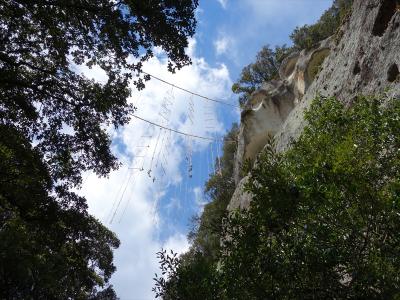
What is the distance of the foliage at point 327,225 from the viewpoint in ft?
14.8

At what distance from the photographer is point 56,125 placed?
1073cm

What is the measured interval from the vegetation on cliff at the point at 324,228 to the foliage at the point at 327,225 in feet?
0.04

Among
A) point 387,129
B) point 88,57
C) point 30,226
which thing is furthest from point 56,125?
point 387,129

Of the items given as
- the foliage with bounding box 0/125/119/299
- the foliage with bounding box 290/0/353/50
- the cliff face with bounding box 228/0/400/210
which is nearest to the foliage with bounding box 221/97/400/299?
the cliff face with bounding box 228/0/400/210

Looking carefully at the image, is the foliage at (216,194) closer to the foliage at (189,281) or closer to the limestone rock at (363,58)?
the limestone rock at (363,58)

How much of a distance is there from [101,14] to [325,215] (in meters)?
Result: 6.71

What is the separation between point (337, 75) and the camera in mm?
14234

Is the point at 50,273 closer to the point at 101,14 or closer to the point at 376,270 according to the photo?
the point at 101,14

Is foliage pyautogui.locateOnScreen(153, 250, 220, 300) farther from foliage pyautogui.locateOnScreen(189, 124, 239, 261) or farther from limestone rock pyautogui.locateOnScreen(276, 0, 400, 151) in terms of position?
foliage pyautogui.locateOnScreen(189, 124, 239, 261)

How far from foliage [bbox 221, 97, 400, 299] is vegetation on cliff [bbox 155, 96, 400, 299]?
0.04ft

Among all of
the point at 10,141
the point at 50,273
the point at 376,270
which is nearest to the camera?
the point at 376,270

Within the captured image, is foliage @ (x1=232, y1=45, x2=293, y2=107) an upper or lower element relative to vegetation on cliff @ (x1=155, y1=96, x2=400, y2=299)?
upper

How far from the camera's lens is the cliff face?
11297 millimetres

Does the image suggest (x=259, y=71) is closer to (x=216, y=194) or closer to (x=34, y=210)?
(x=216, y=194)
